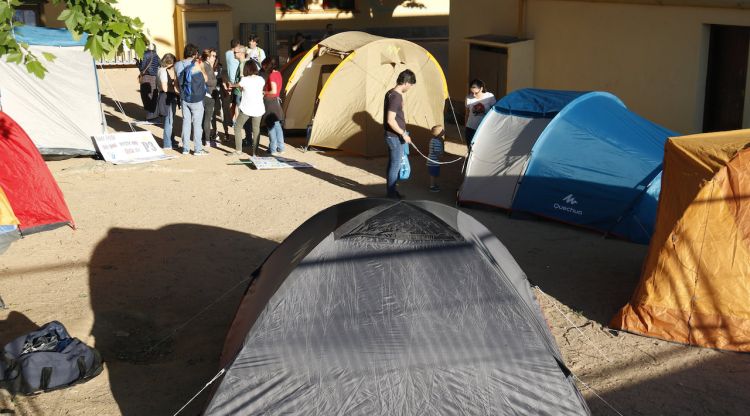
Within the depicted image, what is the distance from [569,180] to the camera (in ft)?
33.9

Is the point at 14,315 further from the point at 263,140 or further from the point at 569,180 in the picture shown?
the point at 263,140

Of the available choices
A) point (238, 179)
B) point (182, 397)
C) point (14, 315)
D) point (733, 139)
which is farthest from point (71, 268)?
point (733, 139)

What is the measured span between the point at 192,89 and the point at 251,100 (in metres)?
0.93

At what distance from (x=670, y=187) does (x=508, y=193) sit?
3.48 metres

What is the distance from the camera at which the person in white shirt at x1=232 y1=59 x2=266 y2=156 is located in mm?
13781

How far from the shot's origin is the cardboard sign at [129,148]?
13.9 meters

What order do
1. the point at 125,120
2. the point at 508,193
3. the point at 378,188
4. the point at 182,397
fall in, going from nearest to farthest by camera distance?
the point at 182,397 < the point at 508,193 < the point at 378,188 < the point at 125,120

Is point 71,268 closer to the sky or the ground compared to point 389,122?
closer to the ground

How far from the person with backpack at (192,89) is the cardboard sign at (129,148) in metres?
0.53

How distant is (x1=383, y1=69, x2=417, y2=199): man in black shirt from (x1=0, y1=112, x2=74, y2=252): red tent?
13.1 ft

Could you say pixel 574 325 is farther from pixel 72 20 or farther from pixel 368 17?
pixel 368 17

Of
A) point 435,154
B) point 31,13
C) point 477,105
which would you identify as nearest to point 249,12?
point 31,13

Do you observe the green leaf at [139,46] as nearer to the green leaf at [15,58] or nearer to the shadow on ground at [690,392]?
the green leaf at [15,58]

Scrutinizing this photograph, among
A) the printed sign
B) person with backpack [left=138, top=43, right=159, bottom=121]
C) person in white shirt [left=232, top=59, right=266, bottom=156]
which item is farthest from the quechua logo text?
person with backpack [left=138, top=43, right=159, bottom=121]
